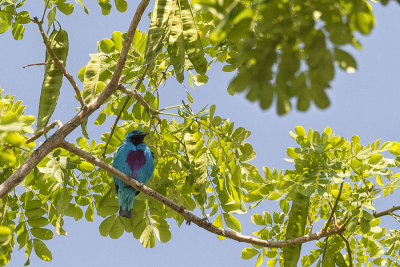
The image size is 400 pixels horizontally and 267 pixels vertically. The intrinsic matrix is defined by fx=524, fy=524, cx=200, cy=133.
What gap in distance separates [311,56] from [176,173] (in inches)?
131

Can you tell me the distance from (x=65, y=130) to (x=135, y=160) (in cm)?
174

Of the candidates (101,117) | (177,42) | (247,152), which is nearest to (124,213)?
(101,117)

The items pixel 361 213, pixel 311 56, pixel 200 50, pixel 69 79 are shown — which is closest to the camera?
pixel 311 56

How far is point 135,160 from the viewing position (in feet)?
18.3

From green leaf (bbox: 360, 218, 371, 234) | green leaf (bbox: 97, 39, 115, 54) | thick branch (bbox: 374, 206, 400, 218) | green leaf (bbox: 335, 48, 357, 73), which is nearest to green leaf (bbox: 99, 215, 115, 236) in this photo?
green leaf (bbox: 97, 39, 115, 54)

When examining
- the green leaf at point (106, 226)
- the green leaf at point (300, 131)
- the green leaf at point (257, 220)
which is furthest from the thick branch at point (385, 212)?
the green leaf at point (106, 226)

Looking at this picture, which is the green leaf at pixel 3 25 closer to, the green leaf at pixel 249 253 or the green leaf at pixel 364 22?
the green leaf at pixel 249 253

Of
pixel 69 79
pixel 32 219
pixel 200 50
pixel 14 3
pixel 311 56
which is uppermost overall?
pixel 14 3

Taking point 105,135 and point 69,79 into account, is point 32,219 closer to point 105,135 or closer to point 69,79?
point 105,135

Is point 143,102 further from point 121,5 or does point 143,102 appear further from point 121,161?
point 121,161

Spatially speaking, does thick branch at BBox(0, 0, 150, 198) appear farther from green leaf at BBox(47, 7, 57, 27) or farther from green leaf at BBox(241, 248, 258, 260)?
green leaf at BBox(241, 248, 258, 260)

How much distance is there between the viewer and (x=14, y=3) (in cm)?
484

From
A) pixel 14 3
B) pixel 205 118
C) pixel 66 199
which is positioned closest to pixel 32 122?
pixel 66 199

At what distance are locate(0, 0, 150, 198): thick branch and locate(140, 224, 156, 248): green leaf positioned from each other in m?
1.42
